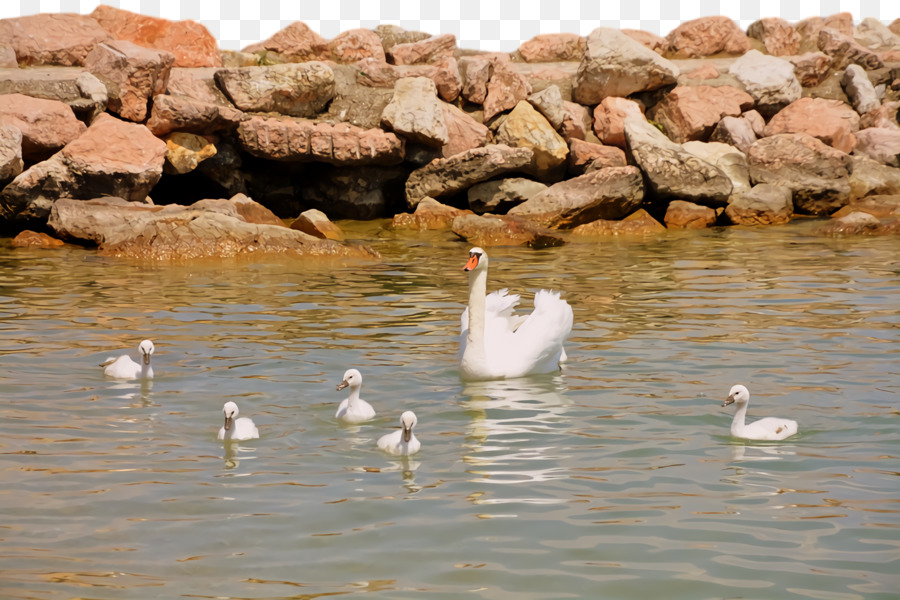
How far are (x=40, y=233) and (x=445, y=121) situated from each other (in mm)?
8558

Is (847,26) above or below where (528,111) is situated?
above

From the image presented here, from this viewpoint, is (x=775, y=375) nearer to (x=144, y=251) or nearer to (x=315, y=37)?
(x=144, y=251)

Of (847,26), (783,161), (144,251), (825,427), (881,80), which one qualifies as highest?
(847,26)

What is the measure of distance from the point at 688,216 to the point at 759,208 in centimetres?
155

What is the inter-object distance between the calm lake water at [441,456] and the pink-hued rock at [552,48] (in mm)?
15922

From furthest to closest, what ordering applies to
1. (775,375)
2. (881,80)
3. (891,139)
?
1. (881,80)
2. (891,139)
3. (775,375)

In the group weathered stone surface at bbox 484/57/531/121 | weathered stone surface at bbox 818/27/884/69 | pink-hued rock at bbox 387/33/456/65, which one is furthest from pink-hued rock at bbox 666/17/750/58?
pink-hued rock at bbox 387/33/456/65

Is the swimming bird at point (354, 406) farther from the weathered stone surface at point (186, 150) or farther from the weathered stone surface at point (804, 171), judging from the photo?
the weathered stone surface at point (804, 171)

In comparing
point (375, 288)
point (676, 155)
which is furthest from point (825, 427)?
point (676, 155)

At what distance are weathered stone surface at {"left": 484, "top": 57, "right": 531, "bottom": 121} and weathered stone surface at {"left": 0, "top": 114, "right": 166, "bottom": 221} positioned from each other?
300 inches

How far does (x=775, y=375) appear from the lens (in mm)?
8594

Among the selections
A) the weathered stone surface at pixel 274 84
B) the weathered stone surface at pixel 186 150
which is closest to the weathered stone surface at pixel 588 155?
the weathered stone surface at pixel 274 84

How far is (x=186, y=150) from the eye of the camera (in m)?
19.3

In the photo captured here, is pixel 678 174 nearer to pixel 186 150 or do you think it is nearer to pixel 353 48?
pixel 353 48
